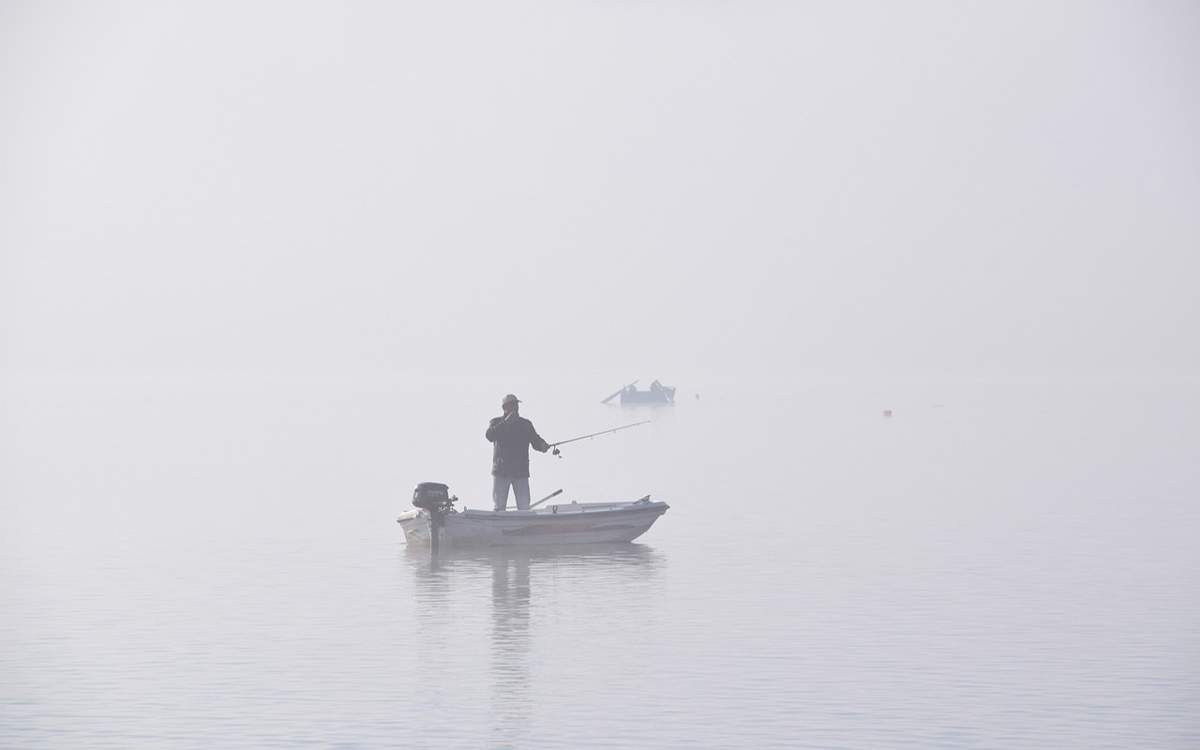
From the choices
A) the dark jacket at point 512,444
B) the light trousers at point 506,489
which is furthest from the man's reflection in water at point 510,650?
the dark jacket at point 512,444

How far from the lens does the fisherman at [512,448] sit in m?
36.7

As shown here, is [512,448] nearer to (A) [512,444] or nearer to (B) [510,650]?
(A) [512,444]

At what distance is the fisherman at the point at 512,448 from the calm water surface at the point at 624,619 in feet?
4.54

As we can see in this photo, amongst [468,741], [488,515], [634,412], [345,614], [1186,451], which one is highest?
[634,412]

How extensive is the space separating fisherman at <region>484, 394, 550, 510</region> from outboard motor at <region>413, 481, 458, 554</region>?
3.89ft

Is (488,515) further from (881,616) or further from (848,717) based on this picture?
(848,717)

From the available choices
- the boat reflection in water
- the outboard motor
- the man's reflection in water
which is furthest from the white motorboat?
the man's reflection in water

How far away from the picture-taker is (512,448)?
3688cm

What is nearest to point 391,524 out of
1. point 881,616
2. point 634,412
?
point 881,616

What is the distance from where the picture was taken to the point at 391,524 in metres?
45.6

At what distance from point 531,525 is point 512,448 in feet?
5.78

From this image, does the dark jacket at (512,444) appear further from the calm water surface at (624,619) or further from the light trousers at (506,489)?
the calm water surface at (624,619)

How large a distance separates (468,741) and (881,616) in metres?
10.7

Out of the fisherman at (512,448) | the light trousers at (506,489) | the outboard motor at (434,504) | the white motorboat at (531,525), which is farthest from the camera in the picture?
the light trousers at (506,489)
